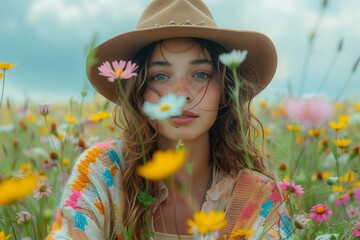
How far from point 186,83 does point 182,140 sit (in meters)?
0.16

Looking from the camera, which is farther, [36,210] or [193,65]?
[36,210]

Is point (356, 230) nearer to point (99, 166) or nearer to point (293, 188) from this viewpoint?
point (293, 188)

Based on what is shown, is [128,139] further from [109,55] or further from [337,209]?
[337,209]

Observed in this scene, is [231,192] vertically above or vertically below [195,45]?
below

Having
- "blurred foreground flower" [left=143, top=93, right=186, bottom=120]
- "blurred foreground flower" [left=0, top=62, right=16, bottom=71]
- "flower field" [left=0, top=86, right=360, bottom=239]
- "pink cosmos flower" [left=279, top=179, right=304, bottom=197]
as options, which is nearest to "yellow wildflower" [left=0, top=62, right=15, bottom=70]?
Result: "blurred foreground flower" [left=0, top=62, right=16, bottom=71]

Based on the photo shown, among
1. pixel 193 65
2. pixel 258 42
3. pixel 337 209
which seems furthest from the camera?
pixel 337 209

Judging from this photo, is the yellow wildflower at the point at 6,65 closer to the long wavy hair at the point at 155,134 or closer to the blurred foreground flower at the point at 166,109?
the long wavy hair at the point at 155,134

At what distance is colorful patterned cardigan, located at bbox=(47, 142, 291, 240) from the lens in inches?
54.4

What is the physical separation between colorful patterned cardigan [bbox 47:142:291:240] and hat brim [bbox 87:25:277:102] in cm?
23

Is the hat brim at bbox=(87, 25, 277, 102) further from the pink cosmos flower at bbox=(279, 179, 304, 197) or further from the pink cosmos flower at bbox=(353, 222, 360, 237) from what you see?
the pink cosmos flower at bbox=(353, 222, 360, 237)

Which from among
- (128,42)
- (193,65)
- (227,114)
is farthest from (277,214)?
(128,42)

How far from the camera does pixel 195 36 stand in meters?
1.44

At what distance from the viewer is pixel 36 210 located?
1.71 m

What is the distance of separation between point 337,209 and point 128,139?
87 centimetres
